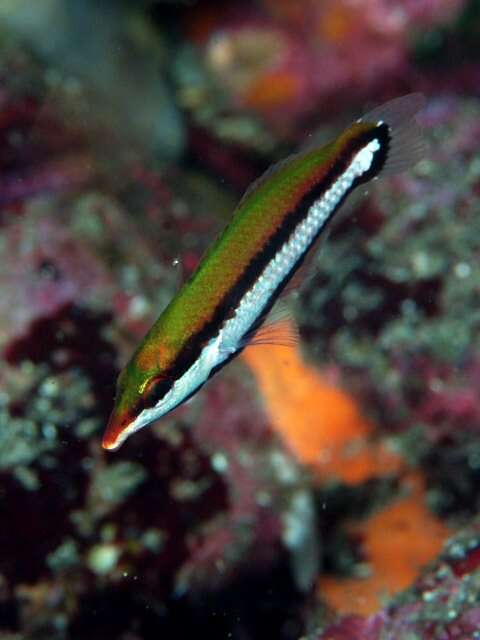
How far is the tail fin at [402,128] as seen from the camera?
2420 millimetres

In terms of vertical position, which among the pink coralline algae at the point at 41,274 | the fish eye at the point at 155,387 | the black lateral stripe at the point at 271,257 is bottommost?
the fish eye at the point at 155,387

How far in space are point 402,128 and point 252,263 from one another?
0.75 meters

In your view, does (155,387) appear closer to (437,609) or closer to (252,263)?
(252,263)

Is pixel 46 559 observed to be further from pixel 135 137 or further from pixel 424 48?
pixel 424 48

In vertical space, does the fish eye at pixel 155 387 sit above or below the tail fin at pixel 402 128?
below

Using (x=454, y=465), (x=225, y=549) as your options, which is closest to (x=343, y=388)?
(x=454, y=465)

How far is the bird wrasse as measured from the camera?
7.18 feet

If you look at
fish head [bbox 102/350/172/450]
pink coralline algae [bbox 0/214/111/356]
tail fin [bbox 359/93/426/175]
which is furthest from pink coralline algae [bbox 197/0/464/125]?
fish head [bbox 102/350/172/450]

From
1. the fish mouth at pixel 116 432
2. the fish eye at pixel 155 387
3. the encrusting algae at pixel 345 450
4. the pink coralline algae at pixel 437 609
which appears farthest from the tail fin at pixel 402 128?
the encrusting algae at pixel 345 450

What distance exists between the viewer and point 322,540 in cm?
508

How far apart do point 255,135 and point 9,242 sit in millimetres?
2980

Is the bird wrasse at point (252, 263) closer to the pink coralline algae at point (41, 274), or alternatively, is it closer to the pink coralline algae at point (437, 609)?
the pink coralline algae at point (437, 609)

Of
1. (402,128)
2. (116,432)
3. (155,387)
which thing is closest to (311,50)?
(402,128)

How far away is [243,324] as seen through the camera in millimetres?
2332
